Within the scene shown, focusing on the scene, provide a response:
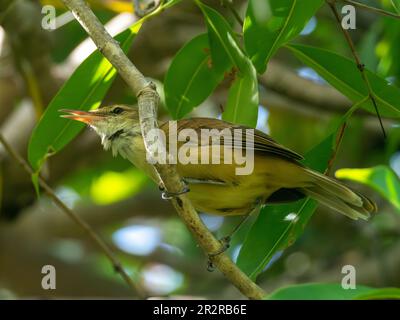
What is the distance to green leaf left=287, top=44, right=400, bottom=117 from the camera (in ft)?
13.8

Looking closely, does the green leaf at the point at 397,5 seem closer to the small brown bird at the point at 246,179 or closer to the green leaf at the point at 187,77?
the small brown bird at the point at 246,179

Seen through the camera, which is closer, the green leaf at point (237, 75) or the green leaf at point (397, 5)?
the green leaf at point (397, 5)

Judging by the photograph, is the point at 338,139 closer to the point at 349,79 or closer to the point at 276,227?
the point at 349,79

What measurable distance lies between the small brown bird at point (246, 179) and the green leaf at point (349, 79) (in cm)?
49

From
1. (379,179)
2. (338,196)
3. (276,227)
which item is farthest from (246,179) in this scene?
(379,179)

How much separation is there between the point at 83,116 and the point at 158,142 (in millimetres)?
1638

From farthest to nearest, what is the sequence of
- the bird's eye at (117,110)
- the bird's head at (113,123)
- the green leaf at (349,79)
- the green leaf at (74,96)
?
1. the bird's eye at (117,110)
2. the bird's head at (113,123)
3. the green leaf at (74,96)
4. the green leaf at (349,79)

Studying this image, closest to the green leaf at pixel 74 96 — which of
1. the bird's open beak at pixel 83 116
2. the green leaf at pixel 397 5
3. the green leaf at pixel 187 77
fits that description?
the bird's open beak at pixel 83 116

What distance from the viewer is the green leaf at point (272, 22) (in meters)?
3.99

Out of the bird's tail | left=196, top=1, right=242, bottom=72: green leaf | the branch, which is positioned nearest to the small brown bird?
the bird's tail

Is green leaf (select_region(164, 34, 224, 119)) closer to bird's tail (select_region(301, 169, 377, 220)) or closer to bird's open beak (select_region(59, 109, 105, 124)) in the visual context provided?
bird's open beak (select_region(59, 109, 105, 124))

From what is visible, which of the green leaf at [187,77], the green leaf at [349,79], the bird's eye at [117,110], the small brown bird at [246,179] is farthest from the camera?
the bird's eye at [117,110]

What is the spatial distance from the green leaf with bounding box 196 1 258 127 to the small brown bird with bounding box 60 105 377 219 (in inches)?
7.5
